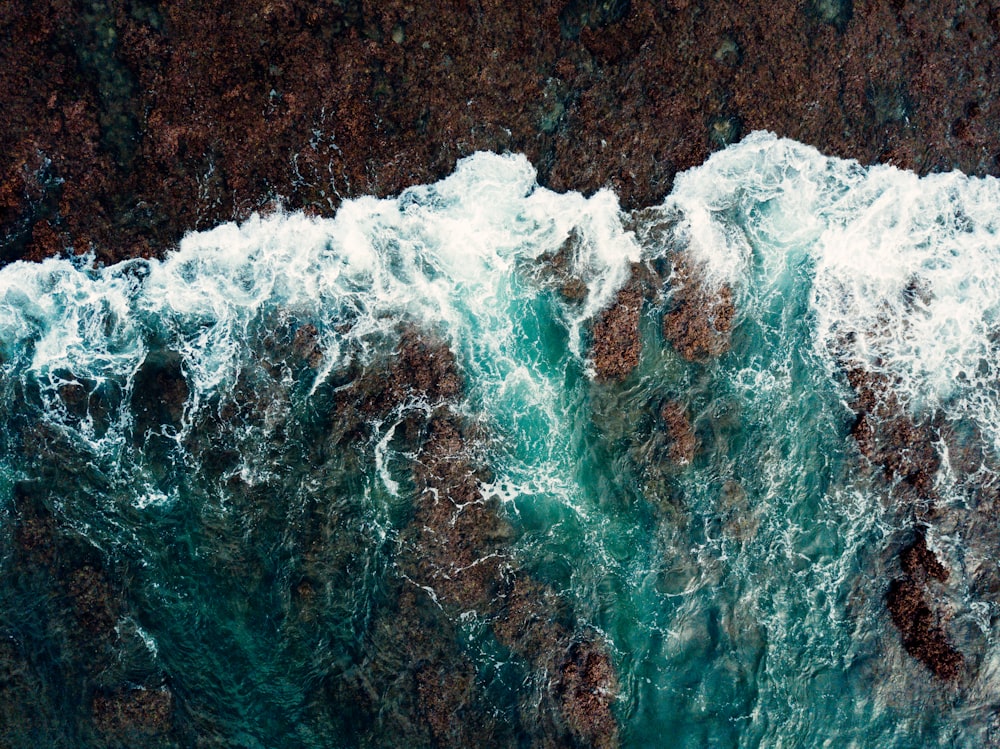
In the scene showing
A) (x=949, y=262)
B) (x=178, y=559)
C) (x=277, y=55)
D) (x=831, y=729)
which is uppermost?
(x=277, y=55)

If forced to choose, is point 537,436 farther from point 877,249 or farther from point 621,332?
point 877,249

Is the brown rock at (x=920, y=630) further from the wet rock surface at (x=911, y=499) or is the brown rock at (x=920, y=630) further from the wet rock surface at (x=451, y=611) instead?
the wet rock surface at (x=451, y=611)

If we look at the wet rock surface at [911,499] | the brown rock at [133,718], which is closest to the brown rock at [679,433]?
the wet rock surface at [911,499]

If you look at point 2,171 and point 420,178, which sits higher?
point 2,171

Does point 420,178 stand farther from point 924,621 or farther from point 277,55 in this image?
point 924,621

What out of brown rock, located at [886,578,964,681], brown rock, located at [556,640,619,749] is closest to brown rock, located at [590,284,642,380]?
brown rock, located at [556,640,619,749]

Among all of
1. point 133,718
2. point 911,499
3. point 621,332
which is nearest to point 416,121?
point 621,332

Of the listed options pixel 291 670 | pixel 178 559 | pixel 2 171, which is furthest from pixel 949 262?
pixel 2 171
